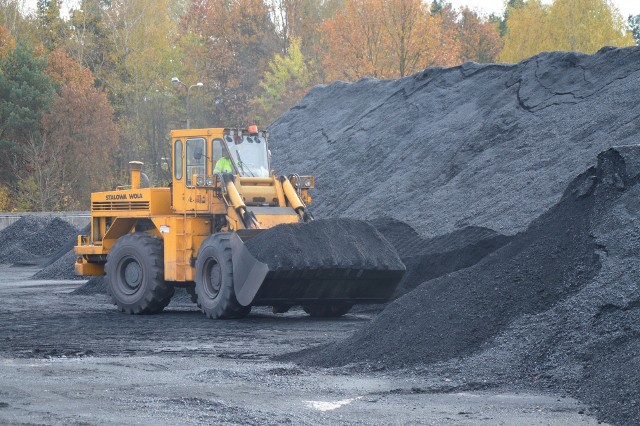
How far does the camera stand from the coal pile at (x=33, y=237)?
→ 3575cm

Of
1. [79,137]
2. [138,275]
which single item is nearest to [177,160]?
[138,275]

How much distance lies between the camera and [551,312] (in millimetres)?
10617

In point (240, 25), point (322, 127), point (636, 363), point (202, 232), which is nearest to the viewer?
point (636, 363)

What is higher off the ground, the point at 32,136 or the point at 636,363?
the point at 32,136

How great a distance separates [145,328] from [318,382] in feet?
18.9

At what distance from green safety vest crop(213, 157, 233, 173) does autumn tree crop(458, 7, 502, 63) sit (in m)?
48.1

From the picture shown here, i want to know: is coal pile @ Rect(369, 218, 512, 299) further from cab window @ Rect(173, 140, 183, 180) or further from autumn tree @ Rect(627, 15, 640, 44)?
autumn tree @ Rect(627, 15, 640, 44)

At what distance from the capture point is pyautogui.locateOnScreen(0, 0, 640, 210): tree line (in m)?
48.4

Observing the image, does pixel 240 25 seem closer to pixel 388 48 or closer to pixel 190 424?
pixel 388 48

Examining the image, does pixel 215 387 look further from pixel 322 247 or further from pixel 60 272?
pixel 60 272

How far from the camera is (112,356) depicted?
464 inches

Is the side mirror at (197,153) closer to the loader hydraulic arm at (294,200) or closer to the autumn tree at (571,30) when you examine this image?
the loader hydraulic arm at (294,200)

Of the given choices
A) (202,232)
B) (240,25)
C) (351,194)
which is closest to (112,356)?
(202,232)

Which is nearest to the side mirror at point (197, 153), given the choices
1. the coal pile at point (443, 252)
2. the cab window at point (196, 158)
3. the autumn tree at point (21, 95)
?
the cab window at point (196, 158)
